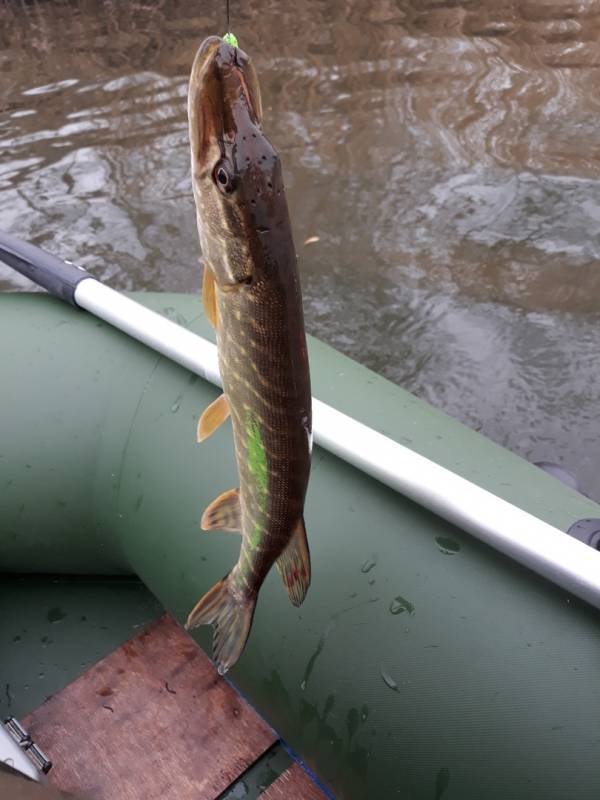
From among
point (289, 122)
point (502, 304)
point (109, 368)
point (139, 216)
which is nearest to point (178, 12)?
point (289, 122)

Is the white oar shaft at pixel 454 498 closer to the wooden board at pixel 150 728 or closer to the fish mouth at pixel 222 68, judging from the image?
the fish mouth at pixel 222 68

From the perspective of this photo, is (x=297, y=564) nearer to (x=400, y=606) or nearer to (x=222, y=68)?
(x=400, y=606)

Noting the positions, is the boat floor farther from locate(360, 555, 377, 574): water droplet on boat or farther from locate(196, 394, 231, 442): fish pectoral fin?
locate(196, 394, 231, 442): fish pectoral fin

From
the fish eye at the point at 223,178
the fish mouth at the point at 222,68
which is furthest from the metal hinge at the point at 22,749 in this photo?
the fish mouth at the point at 222,68

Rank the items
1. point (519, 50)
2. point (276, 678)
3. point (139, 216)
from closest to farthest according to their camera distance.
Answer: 1. point (276, 678)
2. point (139, 216)
3. point (519, 50)

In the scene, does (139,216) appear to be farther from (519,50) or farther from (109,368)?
(519,50)

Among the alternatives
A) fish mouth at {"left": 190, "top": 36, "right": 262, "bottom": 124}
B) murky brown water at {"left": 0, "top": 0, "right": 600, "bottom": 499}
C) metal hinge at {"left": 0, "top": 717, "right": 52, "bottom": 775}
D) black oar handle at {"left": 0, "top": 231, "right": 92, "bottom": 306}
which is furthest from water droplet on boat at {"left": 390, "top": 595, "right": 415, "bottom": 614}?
murky brown water at {"left": 0, "top": 0, "right": 600, "bottom": 499}

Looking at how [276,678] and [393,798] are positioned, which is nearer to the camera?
[393,798]

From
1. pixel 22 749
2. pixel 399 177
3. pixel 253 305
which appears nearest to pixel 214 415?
pixel 253 305
